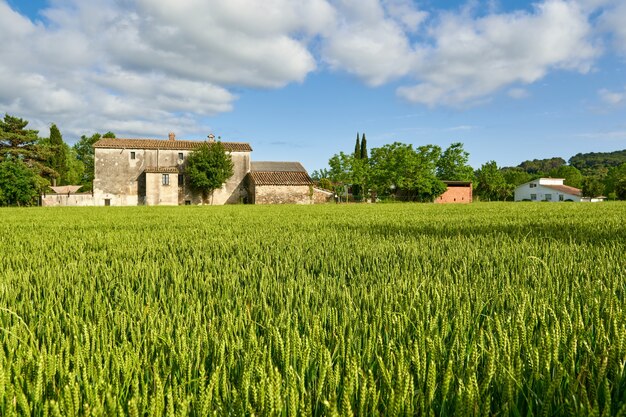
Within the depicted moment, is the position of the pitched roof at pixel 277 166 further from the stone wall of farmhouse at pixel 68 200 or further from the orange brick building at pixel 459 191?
the stone wall of farmhouse at pixel 68 200

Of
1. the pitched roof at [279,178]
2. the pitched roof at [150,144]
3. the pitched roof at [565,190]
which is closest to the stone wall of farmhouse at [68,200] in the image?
the pitched roof at [150,144]

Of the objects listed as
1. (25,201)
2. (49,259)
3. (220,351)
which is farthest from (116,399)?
(25,201)

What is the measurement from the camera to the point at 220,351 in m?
1.30

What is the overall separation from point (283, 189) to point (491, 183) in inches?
1668

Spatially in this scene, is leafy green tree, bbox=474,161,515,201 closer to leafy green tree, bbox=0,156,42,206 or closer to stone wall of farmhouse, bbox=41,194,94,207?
stone wall of farmhouse, bbox=41,194,94,207

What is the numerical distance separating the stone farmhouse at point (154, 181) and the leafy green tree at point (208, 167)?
1241 mm

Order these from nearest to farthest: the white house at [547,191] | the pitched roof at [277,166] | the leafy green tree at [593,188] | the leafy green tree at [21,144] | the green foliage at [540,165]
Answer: the leafy green tree at [21,144]
the pitched roof at [277,166]
the leafy green tree at [593,188]
the white house at [547,191]
the green foliage at [540,165]

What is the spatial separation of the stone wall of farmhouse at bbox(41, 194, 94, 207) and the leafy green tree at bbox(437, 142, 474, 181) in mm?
45723

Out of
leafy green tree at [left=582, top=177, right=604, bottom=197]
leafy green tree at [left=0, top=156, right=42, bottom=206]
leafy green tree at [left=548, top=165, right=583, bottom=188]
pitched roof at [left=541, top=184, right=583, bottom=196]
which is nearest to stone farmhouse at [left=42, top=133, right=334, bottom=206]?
leafy green tree at [left=0, top=156, right=42, bottom=206]

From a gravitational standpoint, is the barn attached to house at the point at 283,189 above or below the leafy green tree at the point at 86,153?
below

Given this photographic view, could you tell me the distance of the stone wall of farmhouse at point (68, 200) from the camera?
41938 mm

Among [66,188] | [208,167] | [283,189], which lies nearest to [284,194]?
[283,189]

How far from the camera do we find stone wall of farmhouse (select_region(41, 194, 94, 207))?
4194 cm

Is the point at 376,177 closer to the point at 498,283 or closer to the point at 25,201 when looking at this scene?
the point at 25,201
